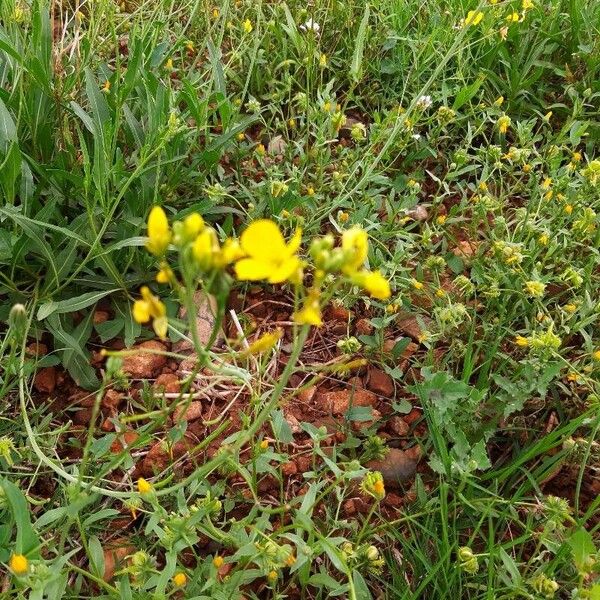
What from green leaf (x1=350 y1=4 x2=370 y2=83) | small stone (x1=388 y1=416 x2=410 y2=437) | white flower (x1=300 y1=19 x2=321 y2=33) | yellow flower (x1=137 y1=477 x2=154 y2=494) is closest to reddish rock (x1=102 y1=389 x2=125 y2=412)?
yellow flower (x1=137 y1=477 x2=154 y2=494)

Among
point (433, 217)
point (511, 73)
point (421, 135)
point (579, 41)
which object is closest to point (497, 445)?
point (433, 217)

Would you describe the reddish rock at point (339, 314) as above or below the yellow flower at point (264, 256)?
below

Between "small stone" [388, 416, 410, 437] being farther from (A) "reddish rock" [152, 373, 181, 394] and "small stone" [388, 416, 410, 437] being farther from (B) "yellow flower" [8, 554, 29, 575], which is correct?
(B) "yellow flower" [8, 554, 29, 575]

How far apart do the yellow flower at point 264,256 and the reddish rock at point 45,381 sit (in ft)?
3.99

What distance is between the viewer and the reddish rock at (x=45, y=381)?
1937 millimetres

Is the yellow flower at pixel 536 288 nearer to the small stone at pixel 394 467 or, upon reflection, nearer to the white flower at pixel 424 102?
the small stone at pixel 394 467

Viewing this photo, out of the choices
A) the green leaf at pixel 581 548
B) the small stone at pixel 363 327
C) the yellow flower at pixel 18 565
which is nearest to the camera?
the yellow flower at pixel 18 565

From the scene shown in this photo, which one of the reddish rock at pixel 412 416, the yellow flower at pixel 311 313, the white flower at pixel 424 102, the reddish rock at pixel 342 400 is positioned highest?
the yellow flower at pixel 311 313

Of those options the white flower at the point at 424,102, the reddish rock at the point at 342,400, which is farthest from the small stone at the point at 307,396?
the white flower at the point at 424,102

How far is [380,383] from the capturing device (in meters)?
2.04

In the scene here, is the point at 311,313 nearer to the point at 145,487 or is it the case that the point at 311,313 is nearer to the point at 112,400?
the point at 145,487

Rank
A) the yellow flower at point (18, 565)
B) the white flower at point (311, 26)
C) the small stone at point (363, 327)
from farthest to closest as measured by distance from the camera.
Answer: the white flower at point (311, 26), the small stone at point (363, 327), the yellow flower at point (18, 565)

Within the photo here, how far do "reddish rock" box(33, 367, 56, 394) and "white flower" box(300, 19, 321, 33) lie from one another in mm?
1552

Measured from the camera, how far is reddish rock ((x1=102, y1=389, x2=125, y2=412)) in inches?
75.9
